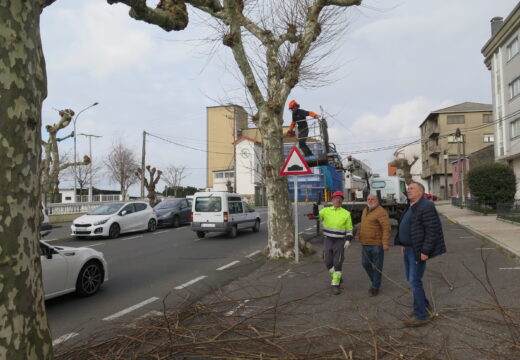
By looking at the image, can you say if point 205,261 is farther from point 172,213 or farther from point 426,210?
point 172,213

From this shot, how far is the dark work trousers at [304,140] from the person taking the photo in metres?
10.9

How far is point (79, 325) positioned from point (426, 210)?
4.48 m

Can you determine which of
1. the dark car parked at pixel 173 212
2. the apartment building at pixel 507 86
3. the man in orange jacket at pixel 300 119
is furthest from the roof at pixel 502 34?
the dark car parked at pixel 173 212

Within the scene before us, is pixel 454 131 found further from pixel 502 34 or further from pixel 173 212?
pixel 173 212

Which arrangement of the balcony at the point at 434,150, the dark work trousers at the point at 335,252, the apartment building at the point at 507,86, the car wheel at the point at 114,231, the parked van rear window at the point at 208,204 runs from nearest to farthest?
1. the dark work trousers at the point at 335,252
2. the parked van rear window at the point at 208,204
3. the car wheel at the point at 114,231
4. the apartment building at the point at 507,86
5. the balcony at the point at 434,150

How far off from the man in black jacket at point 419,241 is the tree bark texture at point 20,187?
3.79 m

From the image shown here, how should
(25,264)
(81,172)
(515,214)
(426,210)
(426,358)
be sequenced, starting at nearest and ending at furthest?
1. (25,264)
2. (426,358)
3. (426,210)
4. (515,214)
5. (81,172)

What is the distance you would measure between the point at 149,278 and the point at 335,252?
153 inches

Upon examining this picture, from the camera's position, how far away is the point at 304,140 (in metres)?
11.4

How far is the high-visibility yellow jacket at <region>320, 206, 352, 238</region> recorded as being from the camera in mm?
6480

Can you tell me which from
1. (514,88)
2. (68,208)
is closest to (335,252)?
(68,208)

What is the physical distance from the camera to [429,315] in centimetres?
494

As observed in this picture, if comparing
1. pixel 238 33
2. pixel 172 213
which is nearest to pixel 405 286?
pixel 238 33

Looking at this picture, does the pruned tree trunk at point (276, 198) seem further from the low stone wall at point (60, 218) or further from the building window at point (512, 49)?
the building window at point (512, 49)
